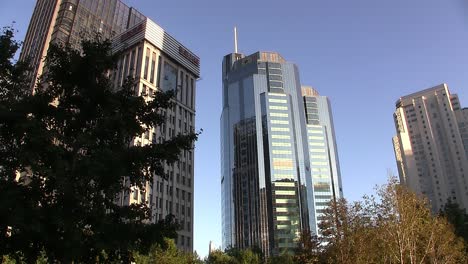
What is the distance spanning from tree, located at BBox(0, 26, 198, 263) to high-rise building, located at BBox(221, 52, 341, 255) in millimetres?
116040

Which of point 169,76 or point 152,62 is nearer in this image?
point 152,62

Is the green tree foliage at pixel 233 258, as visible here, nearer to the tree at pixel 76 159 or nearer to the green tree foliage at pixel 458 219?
the green tree foliage at pixel 458 219

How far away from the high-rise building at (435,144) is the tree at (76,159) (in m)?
161

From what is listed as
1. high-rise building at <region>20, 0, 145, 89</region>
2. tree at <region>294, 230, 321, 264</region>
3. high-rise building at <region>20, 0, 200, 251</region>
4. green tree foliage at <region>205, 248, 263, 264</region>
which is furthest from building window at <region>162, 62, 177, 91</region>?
tree at <region>294, 230, 321, 264</region>

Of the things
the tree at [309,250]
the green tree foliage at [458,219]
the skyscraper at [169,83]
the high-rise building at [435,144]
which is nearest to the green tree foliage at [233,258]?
the tree at [309,250]

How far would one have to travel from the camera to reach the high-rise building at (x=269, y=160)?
13712 cm

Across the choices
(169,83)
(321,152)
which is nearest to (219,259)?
(169,83)

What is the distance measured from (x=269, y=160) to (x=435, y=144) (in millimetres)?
76257

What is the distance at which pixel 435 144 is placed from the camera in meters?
173

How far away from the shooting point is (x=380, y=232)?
31.0m

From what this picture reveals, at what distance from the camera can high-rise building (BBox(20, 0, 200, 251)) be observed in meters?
88.2

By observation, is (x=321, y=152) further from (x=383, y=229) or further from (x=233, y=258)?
(x=383, y=229)

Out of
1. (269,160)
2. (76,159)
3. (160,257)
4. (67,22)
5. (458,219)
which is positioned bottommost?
(160,257)

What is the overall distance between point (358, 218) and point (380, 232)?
2.01 m
